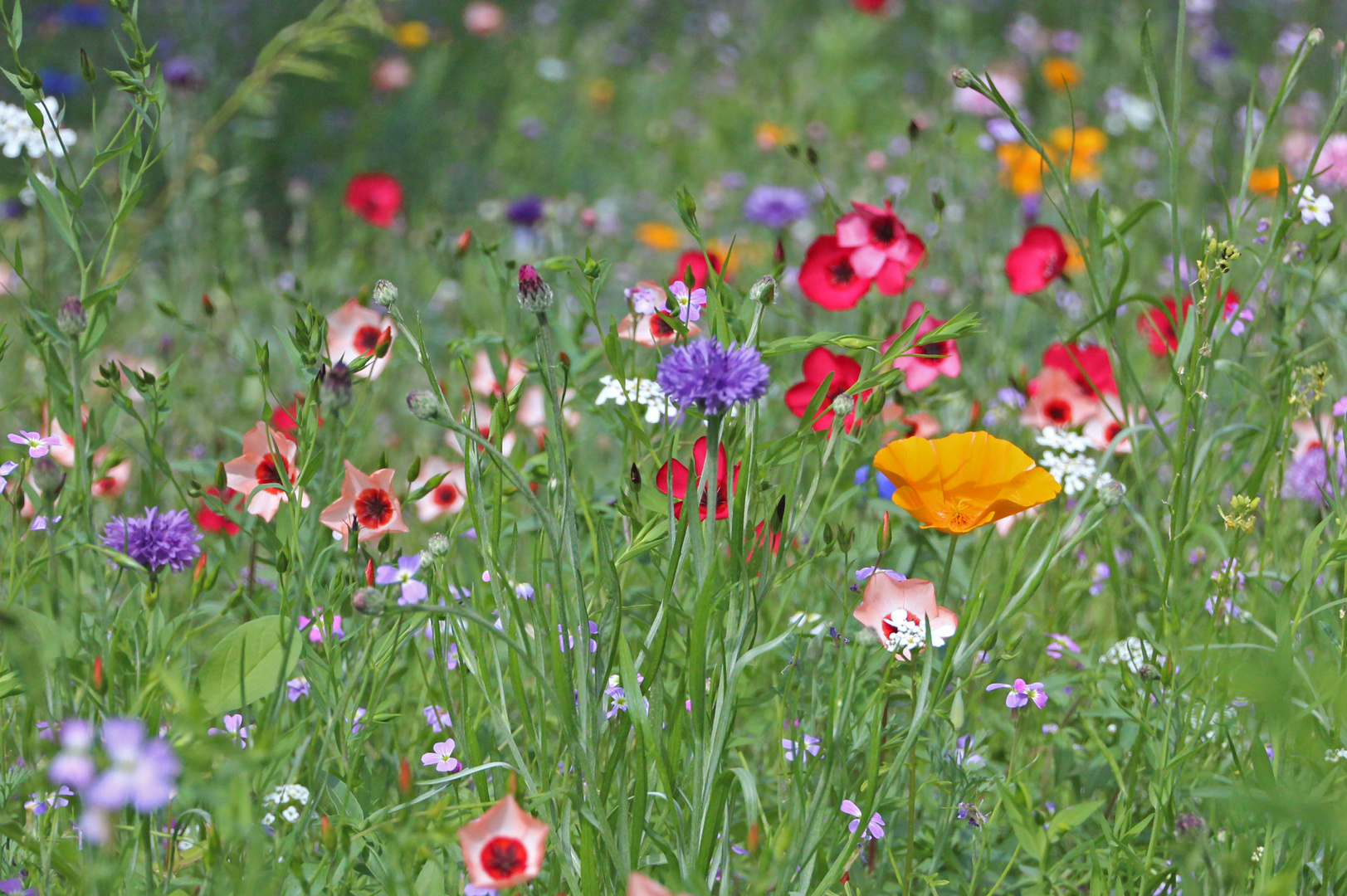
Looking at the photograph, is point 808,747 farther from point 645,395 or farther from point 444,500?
point 444,500

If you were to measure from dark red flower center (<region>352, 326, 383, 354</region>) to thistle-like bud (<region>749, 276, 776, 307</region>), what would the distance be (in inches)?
29.2

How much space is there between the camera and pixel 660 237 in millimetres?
3373

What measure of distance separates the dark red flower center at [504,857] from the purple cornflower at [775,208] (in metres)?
1.84

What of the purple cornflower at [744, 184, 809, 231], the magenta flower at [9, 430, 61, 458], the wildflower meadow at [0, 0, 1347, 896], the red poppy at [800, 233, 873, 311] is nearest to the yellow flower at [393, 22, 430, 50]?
the wildflower meadow at [0, 0, 1347, 896]

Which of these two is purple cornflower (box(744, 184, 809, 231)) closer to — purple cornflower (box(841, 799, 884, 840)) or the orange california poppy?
the orange california poppy

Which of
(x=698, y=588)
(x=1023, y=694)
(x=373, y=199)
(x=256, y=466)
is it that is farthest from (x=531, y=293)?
(x=373, y=199)

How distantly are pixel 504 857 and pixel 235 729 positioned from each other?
48 centimetres

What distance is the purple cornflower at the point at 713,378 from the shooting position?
31.6 inches

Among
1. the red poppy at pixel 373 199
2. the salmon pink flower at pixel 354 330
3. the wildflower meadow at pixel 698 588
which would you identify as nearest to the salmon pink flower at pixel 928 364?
the wildflower meadow at pixel 698 588

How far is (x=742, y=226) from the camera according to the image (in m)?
3.76

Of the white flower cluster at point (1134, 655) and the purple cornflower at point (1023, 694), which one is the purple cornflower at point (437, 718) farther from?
the white flower cluster at point (1134, 655)

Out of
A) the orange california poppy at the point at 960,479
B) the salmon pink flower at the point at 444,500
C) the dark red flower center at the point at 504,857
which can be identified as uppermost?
the salmon pink flower at the point at 444,500

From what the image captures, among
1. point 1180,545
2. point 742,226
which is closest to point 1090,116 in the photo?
point 742,226

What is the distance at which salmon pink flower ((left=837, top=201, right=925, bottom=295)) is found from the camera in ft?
4.84
